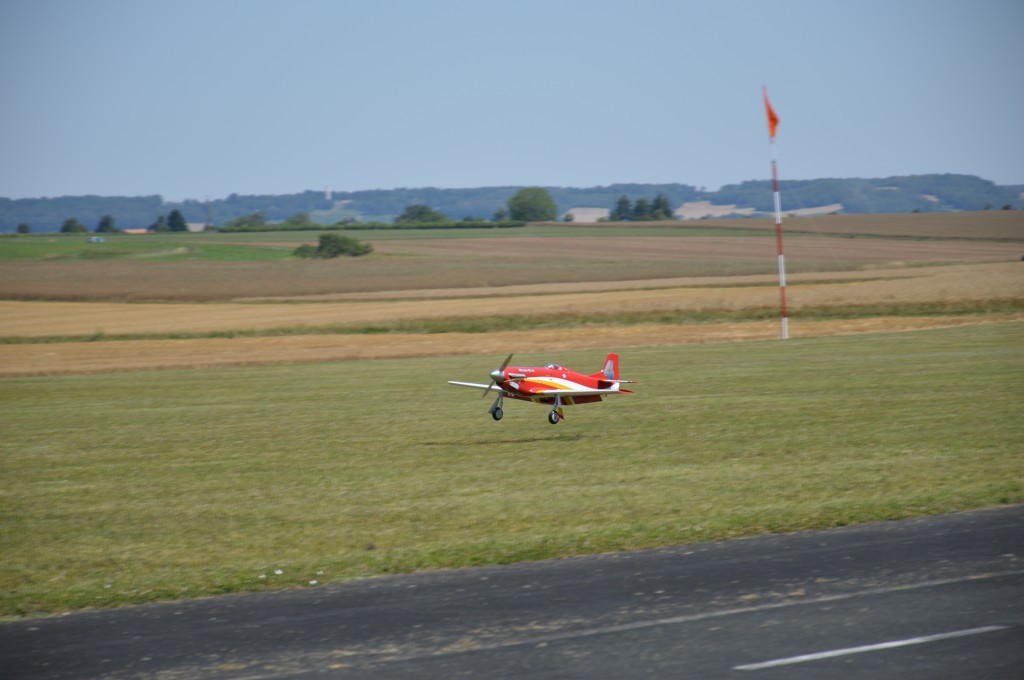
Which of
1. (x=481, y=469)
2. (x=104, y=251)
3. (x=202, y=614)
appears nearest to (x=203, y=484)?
(x=481, y=469)

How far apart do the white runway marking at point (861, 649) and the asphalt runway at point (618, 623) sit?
26mm

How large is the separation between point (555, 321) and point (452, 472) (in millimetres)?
45045

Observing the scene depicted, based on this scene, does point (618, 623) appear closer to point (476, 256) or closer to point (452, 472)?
point (452, 472)

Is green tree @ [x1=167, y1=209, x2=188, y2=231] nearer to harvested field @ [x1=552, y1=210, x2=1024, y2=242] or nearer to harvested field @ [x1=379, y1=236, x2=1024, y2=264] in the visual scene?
harvested field @ [x1=379, y1=236, x2=1024, y2=264]

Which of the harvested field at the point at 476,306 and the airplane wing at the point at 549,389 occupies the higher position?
the airplane wing at the point at 549,389

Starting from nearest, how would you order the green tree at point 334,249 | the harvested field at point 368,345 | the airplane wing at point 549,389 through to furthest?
the airplane wing at point 549,389
the harvested field at point 368,345
the green tree at point 334,249

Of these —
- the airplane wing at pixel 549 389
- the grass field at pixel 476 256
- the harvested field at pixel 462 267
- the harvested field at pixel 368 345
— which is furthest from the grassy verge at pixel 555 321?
the airplane wing at pixel 549 389

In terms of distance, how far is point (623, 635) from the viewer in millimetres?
9961

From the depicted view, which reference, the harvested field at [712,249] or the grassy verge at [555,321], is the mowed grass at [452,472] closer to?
the grassy verge at [555,321]

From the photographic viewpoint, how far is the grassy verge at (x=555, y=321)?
6019 centimetres

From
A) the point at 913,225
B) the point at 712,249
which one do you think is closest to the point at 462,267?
the point at 712,249

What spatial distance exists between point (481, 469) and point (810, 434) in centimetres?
727

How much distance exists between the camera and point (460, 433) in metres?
25.2

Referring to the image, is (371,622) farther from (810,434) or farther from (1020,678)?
(810,434)
